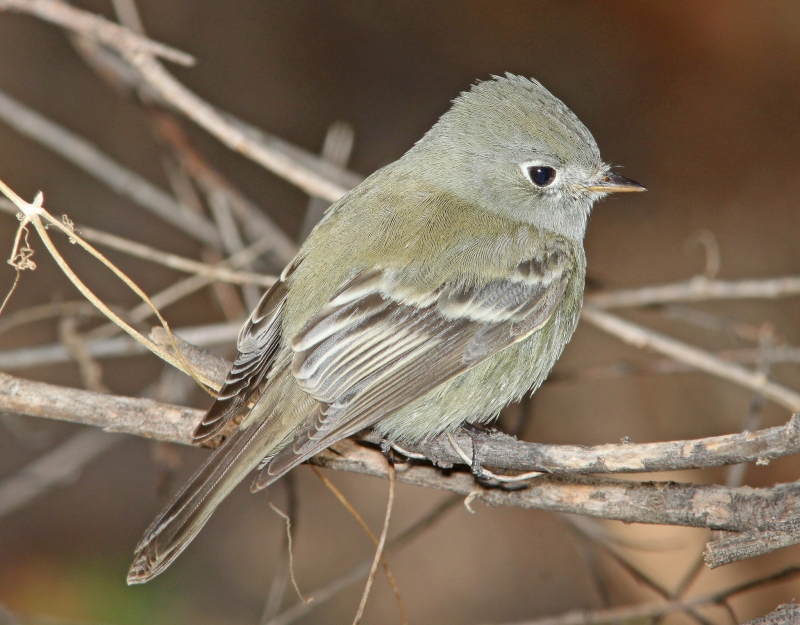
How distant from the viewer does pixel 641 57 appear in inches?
265

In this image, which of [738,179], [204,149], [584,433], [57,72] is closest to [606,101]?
[738,179]

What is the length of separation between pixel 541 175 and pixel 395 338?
1070 mm

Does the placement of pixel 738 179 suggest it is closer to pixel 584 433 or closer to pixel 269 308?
pixel 584 433

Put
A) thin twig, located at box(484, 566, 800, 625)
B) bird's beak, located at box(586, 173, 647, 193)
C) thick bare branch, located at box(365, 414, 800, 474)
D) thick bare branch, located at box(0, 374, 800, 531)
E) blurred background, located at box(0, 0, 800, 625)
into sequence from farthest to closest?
blurred background, located at box(0, 0, 800, 625), bird's beak, located at box(586, 173, 647, 193), thin twig, located at box(484, 566, 800, 625), thick bare branch, located at box(0, 374, 800, 531), thick bare branch, located at box(365, 414, 800, 474)

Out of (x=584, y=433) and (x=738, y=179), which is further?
(x=738, y=179)

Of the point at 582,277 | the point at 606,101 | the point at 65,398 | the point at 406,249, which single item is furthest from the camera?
the point at 606,101

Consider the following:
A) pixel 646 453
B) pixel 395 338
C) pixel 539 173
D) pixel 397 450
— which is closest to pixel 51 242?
pixel 395 338

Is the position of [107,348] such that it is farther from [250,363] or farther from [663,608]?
[663,608]

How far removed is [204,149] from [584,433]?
11.1ft

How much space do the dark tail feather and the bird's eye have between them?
1.71m

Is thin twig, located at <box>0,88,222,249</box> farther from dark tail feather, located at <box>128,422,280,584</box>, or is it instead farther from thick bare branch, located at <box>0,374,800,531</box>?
dark tail feather, located at <box>128,422,280,584</box>

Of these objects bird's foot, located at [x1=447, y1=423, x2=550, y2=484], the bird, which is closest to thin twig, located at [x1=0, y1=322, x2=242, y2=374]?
the bird

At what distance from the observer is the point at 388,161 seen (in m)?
6.36

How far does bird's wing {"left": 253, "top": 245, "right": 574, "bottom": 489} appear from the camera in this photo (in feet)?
9.42
